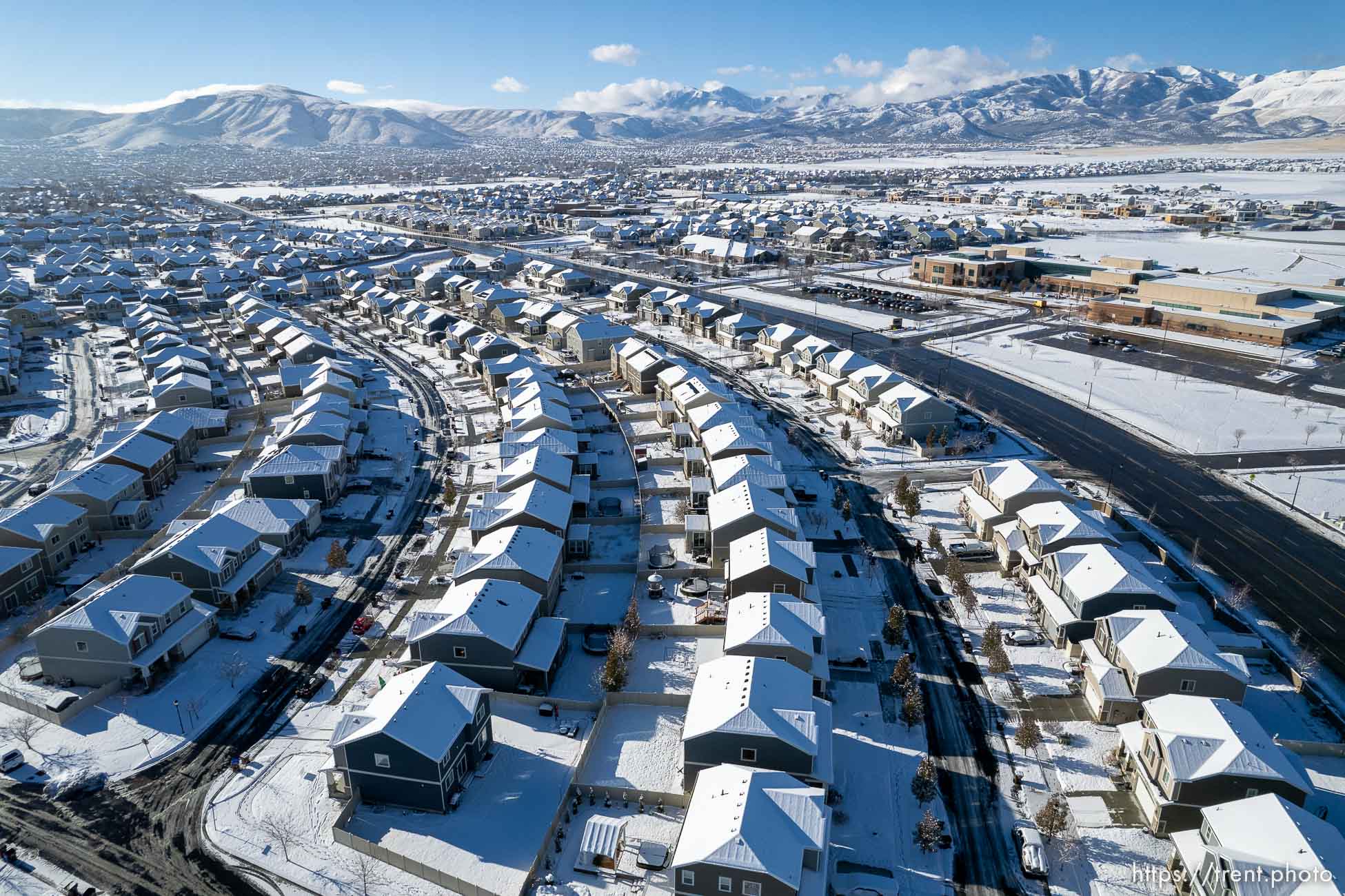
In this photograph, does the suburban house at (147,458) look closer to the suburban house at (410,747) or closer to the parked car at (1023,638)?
the suburban house at (410,747)

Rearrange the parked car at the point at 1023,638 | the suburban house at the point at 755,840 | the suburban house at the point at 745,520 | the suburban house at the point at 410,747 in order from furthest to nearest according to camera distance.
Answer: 1. the suburban house at the point at 745,520
2. the parked car at the point at 1023,638
3. the suburban house at the point at 410,747
4. the suburban house at the point at 755,840

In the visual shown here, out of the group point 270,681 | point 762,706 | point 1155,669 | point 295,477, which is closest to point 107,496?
point 295,477

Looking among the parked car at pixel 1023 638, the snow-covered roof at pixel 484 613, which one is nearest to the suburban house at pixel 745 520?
the snow-covered roof at pixel 484 613

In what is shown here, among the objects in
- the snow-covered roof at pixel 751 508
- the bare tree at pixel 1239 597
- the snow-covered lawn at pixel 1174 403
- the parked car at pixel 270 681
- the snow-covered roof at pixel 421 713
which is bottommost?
the parked car at pixel 270 681

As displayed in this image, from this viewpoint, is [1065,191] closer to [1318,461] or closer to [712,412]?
[1318,461]

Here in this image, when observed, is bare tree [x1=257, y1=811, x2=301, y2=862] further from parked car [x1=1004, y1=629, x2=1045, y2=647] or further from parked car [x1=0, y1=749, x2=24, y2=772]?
parked car [x1=1004, y1=629, x2=1045, y2=647]

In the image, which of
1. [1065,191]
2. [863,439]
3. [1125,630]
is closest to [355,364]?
[863,439]
